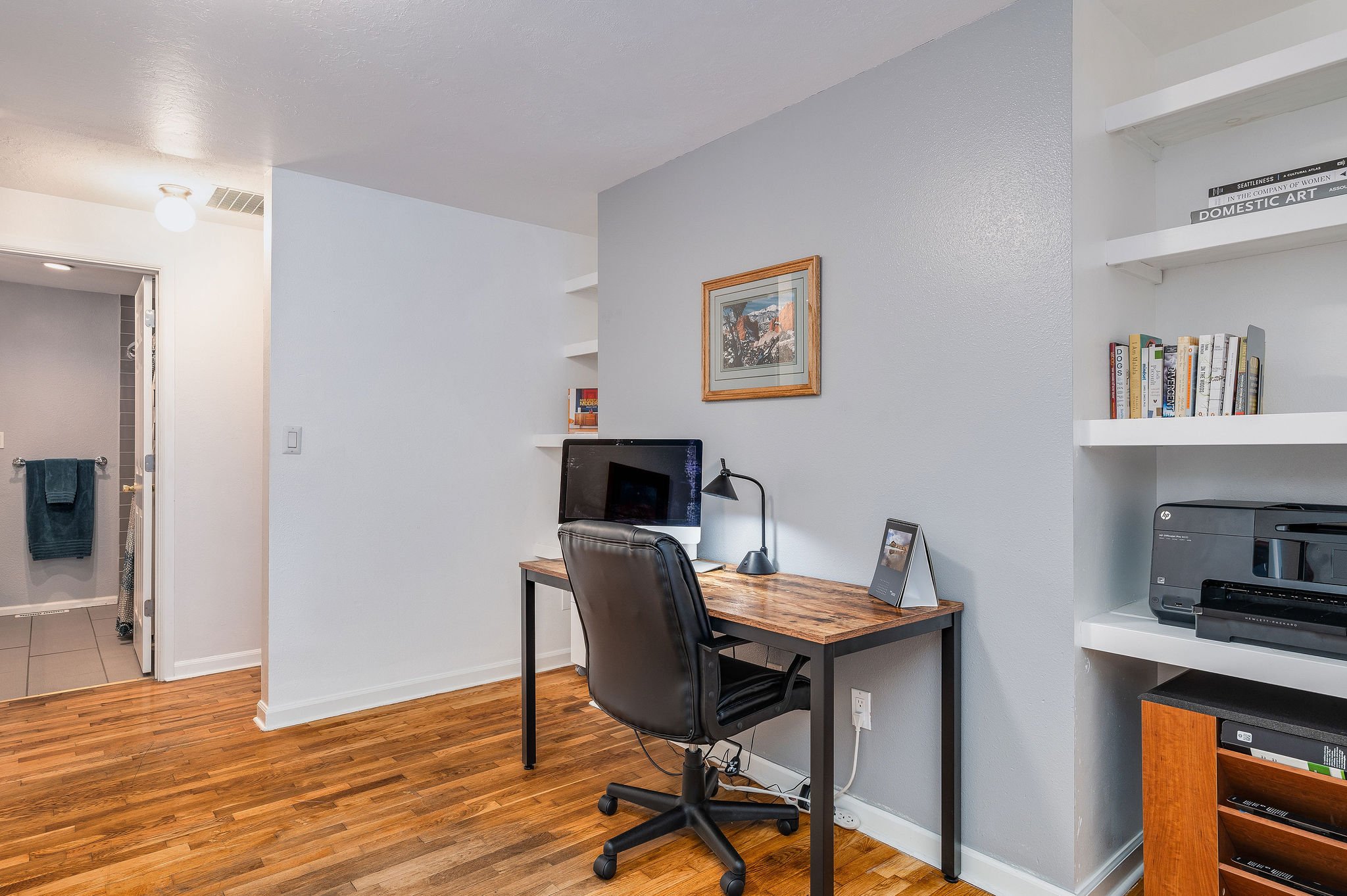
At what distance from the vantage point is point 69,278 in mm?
4707

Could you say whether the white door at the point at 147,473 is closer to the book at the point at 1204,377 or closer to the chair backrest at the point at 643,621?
the chair backrest at the point at 643,621

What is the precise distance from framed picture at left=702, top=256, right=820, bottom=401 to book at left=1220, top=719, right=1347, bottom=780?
136cm

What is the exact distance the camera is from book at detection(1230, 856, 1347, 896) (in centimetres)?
151

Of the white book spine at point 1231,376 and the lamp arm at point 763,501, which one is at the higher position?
the white book spine at point 1231,376

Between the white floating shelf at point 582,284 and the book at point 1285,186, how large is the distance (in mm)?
2563

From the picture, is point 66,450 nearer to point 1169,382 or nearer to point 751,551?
point 751,551

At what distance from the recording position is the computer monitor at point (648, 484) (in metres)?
2.72

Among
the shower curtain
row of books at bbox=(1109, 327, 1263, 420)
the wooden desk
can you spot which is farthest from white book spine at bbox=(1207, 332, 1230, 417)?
the shower curtain

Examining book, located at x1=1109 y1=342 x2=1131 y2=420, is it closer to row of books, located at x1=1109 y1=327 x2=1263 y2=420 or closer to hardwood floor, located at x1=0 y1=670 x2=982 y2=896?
row of books, located at x1=1109 y1=327 x2=1263 y2=420

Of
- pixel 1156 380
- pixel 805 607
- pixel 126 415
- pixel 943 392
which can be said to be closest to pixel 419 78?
pixel 943 392

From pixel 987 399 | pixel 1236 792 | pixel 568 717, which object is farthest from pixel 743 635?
pixel 568 717

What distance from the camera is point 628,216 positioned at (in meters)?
3.23

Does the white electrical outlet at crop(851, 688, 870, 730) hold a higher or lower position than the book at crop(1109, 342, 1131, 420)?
lower

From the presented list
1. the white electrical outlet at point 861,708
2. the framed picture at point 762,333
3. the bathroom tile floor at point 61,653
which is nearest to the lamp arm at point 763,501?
the framed picture at point 762,333
